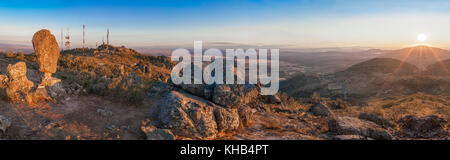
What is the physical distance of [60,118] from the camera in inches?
223

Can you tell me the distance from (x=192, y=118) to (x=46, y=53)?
5.97m

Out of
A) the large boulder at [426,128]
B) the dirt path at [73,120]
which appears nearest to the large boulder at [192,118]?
the dirt path at [73,120]

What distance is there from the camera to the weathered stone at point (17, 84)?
19.8 ft

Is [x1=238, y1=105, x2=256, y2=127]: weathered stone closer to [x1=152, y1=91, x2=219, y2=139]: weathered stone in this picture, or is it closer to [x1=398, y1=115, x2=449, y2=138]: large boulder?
[x1=152, y1=91, x2=219, y2=139]: weathered stone

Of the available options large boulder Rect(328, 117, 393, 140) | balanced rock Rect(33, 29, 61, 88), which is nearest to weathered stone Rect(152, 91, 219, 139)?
large boulder Rect(328, 117, 393, 140)

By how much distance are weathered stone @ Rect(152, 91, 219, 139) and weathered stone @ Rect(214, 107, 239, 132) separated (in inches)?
7.0

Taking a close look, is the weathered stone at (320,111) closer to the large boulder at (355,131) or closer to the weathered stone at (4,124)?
the large boulder at (355,131)

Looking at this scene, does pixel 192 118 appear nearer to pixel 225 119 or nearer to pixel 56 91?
pixel 225 119

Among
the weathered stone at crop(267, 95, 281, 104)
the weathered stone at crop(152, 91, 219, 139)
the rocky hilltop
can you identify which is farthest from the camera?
the weathered stone at crop(267, 95, 281, 104)

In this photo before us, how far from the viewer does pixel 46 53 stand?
25.0 feet

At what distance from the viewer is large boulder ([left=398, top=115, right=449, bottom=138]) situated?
7.34 metres

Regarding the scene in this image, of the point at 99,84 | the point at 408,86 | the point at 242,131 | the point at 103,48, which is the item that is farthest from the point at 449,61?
the point at 103,48

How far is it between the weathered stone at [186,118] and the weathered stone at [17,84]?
3900 millimetres
